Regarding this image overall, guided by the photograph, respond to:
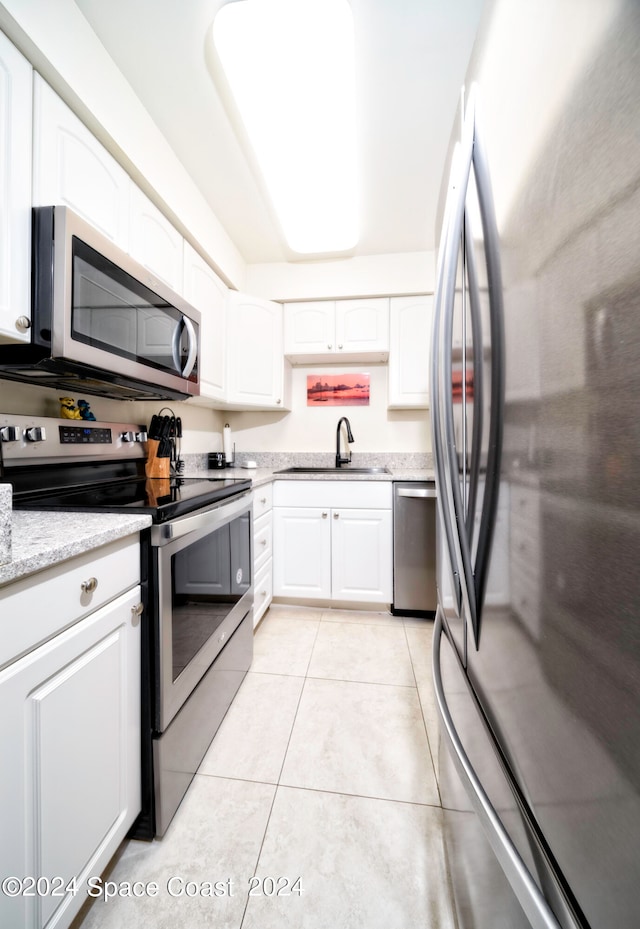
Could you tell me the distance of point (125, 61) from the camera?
4.42ft

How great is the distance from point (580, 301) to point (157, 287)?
1.53 metres

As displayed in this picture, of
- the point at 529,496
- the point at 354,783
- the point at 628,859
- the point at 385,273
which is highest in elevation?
the point at 385,273

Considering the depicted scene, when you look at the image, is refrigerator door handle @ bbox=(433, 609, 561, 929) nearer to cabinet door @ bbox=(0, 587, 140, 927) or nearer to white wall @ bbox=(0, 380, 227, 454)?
cabinet door @ bbox=(0, 587, 140, 927)

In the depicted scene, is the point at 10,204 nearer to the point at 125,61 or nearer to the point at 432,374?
the point at 125,61

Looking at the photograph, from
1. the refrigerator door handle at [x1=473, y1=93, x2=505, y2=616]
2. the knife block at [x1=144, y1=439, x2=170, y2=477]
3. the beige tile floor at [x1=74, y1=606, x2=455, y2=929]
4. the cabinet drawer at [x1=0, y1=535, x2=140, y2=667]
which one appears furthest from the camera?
the knife block at [x1=144, y1=439, x2=170, y2=477]

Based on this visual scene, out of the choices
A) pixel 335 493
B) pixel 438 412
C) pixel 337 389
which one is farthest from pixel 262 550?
pixel 438 412

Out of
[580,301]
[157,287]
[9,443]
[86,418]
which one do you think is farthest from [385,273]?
[580,301]

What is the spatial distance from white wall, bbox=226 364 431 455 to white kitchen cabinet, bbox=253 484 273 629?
2.55 feet

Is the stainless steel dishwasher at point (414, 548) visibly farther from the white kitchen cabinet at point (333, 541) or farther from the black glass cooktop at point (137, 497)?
the black glass cooktop at point (137, 497)

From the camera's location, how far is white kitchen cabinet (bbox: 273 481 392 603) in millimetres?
2357

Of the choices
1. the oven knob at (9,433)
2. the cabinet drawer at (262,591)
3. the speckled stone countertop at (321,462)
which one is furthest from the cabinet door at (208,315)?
the cabinet drawer at (262,591)

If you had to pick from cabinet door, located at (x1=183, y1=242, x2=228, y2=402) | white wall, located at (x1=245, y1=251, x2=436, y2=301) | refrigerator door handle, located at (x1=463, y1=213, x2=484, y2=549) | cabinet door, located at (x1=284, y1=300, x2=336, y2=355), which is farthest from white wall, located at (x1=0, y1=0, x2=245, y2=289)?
refrigerator door handle, located at (x1=463, y1=213, x2=484, y2=549)

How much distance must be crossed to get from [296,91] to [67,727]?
2022 millimetres

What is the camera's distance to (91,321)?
1.12 m
